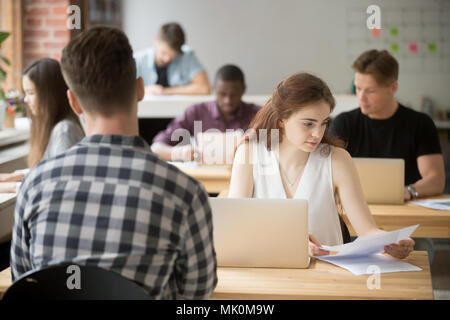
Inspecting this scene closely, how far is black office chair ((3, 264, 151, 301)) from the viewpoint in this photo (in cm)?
93

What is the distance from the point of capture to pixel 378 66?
103 inches

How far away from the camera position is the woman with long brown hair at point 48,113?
2.56 metres

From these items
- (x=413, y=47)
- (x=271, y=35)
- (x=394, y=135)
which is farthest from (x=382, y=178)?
(x=413, y=47)

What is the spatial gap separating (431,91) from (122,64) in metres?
6.54

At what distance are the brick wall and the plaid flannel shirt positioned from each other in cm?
370

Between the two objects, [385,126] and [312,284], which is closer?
[312,284]

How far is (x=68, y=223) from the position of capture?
3.28 ft

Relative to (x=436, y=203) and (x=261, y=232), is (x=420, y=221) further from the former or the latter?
(x=261, y=232)

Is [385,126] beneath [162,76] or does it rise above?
beneath

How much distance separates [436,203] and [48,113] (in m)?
1.68

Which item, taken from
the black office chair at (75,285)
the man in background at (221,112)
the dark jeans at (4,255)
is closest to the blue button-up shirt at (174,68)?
the man in background at (221,112)

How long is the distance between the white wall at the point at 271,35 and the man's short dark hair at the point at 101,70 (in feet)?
19.9

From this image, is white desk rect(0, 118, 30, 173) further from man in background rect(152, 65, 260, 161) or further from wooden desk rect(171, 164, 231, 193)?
wooden desk rect(171, 164, 231, 193)

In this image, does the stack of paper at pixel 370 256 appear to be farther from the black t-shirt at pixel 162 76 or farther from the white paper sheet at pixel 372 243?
the black t-shirt at pixel 162 76
